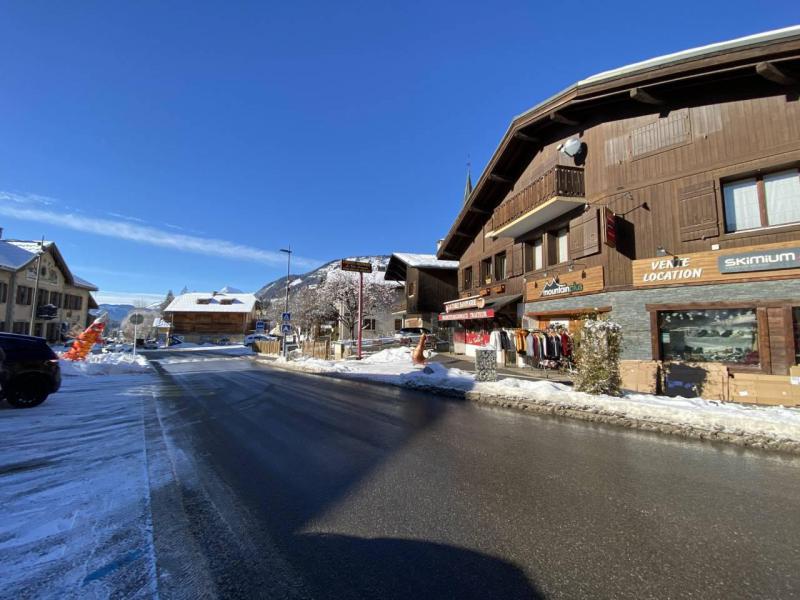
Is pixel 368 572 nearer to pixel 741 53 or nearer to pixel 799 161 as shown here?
pixel 799 161

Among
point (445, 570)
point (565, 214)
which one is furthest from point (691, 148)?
point (445, 570)

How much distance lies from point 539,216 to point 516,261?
3488 millimetres

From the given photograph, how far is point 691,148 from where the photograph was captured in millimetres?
13164

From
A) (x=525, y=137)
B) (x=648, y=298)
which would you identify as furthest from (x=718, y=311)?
(x=525, y=137)

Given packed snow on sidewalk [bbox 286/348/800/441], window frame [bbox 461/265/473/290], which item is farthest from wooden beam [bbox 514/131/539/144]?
packed snow on sidewalk [bbox 286/348/800/441]

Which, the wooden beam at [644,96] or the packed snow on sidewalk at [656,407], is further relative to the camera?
the wooden beam at [644,96]

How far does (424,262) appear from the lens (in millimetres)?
38250

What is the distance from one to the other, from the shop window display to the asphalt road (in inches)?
271

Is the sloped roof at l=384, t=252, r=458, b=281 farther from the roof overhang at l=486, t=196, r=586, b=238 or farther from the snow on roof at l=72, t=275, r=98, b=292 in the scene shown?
the snow on roof at l=72, t=275, r=98, b=292

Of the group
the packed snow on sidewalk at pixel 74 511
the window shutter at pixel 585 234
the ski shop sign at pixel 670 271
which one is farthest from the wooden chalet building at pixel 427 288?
the packed snow on sidewalk at pixel 74 511

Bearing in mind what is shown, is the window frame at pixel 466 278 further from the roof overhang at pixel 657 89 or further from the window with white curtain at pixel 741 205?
the window with white curtain at pixel 741 205

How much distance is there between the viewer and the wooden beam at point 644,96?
1411 centimetres

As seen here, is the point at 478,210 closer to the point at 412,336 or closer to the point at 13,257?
the point at 412,336

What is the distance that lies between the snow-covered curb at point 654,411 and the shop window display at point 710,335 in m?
3.19
